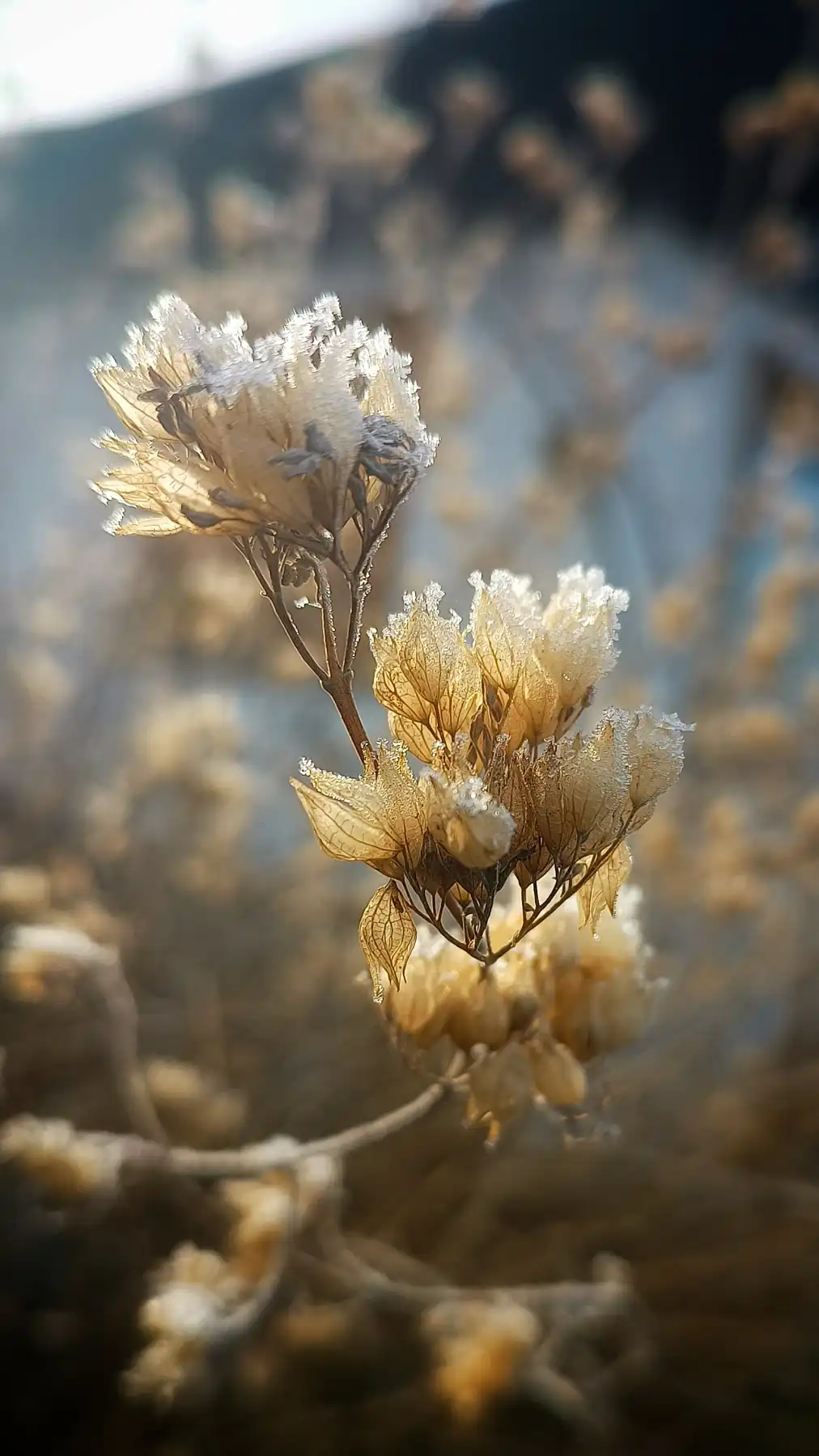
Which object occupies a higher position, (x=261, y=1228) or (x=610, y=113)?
(x=610, y=113)

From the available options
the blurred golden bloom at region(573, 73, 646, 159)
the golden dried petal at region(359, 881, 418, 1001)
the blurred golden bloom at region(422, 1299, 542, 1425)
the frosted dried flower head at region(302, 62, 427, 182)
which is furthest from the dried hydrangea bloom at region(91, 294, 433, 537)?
the blurred golden bloom at region(573, 73, 646, 159)

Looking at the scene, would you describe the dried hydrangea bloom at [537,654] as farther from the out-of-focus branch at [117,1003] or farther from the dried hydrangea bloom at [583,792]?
the out-of-focus branch at [117,1003]

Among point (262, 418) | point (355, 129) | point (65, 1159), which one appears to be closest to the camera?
point (262, 418)

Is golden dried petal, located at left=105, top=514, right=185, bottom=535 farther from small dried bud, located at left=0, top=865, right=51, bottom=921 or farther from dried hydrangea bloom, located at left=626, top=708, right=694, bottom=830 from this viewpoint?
small dried bud, located at left=0, top=865, right=51, bottom=921

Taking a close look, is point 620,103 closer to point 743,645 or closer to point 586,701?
point 743,645

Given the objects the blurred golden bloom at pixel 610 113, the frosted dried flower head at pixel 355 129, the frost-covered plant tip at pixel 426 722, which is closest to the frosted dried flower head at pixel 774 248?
the blurred golden bloom at pixel 610 113

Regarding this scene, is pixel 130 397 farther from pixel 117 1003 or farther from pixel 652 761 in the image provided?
pixel 117 1003

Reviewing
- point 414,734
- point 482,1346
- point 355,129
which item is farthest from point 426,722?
point 355,129
